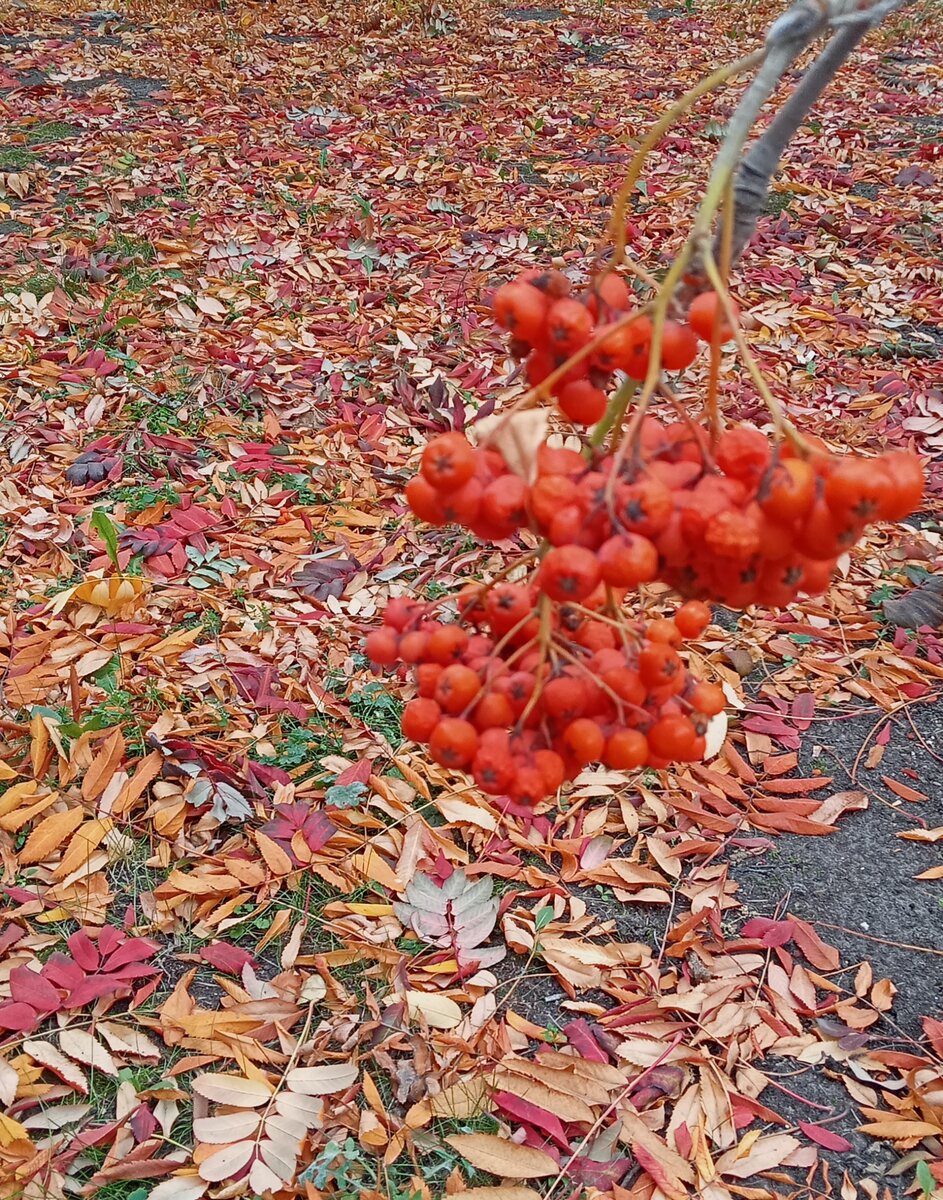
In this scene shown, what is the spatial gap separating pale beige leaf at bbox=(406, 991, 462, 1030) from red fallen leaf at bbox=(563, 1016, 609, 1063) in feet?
0.82

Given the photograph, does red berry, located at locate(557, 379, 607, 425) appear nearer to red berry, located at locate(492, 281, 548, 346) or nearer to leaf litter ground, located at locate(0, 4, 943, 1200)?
red berry, located at locate(492, 281, 548, 346)

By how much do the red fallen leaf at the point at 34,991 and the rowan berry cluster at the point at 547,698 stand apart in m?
1.60

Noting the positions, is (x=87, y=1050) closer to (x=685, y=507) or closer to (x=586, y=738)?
(x=586, y=738)

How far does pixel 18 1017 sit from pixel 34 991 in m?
0.06

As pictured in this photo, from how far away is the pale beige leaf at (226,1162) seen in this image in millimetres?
1955

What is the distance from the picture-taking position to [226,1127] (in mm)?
2027

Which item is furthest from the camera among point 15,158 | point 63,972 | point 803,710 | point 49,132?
point 49,132

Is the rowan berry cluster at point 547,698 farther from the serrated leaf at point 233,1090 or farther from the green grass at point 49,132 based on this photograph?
the green grass at point 49,132

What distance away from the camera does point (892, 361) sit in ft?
14.4

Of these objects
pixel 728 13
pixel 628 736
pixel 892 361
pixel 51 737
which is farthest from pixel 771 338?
pixel 728 13

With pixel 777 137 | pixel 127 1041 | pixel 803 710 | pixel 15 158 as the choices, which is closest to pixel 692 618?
pixel 777 137

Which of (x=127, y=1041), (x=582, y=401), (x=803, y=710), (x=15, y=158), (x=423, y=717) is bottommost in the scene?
(x=127, y=1041)

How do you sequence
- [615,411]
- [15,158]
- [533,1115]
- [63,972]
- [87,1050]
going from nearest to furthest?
[615,411] < [533,1115] < [87,1050] < [63,972] < [15,158]

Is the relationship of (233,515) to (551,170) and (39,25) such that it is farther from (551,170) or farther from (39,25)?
(39,25)
